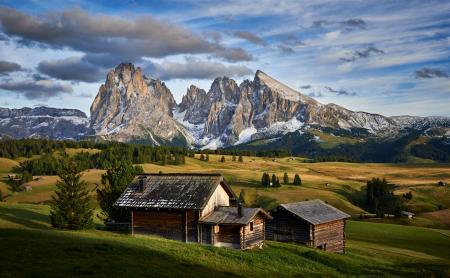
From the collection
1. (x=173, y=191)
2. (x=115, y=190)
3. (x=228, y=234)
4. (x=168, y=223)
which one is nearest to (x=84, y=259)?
(x=228, y=234)

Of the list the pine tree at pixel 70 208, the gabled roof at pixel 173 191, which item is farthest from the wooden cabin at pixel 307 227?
the pine tree at pixel 70 208

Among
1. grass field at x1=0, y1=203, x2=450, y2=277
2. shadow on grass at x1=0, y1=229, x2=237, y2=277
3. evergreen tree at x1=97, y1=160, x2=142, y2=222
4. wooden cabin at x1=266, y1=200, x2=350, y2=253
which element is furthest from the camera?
wooden cabin at x1=266, y1=200, x2=350, y2=253

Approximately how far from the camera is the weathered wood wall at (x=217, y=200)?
46891mm

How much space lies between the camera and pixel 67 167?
1795 inches

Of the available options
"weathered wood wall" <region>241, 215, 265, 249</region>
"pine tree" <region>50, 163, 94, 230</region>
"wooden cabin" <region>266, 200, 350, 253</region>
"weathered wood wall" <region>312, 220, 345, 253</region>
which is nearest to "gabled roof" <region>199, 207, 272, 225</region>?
"weathered wood wall" <region>241, 215, 265, 249</region>

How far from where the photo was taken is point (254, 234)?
46750 mm

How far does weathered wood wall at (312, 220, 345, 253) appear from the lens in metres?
56.6

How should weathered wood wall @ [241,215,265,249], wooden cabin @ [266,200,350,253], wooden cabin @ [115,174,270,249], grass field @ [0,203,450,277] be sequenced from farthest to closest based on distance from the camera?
wooden cabin @ [266,200,350,253], wooden cabin @ [115,174,270,249], weathered wood wall @ [241,215,265,249], grass field @ [0,203,450,277]

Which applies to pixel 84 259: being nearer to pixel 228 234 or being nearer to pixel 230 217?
pixel 230 217

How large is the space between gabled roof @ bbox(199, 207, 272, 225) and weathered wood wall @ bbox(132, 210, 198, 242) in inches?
63.9

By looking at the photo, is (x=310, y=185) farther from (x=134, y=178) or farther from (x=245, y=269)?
(x=245, y=269)

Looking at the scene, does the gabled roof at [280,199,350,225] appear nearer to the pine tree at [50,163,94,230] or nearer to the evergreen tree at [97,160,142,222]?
the evergreen tree at [97,160,142,222]

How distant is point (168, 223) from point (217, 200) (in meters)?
5.66

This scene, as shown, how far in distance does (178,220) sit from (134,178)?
8.73 metres
